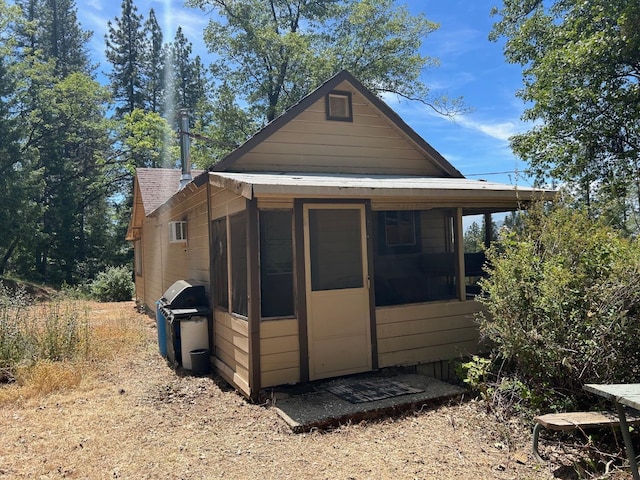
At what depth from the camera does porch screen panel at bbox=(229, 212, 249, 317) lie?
16.8 ft

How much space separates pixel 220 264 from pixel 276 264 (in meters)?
0.93

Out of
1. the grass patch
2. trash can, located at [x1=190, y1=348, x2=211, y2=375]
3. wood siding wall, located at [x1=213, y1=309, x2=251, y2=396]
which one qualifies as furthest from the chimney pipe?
trash can, located at [x1=190, y1=348, x2=211, y2=375]

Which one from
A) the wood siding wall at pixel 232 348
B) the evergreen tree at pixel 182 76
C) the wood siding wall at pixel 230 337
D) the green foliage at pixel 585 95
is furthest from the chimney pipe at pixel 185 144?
the evergreen tree at pixel 182 76

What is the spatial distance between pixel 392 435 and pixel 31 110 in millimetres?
25439

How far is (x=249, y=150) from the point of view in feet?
21.6

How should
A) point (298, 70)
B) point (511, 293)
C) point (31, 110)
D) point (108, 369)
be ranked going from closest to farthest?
point (511, 293) < point (108, 369) < point (298, 70) < point (31, 110)

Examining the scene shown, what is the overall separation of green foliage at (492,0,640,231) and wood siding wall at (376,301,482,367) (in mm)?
4920

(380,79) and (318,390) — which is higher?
(380,79)

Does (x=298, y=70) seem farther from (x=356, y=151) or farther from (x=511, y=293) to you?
(x=511, y=293)

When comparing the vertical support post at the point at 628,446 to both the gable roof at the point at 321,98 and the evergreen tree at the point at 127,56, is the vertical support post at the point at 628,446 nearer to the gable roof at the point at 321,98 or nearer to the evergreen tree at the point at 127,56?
the gable roof at the point at 321,98

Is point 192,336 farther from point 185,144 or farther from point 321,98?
point 185,144

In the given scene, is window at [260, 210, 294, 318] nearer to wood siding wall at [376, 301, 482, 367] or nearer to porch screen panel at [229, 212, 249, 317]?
porch screen panel at [229, 212, 249, 317]

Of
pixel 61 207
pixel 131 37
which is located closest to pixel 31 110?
pixel 61 207

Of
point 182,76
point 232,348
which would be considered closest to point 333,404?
point 232,348
